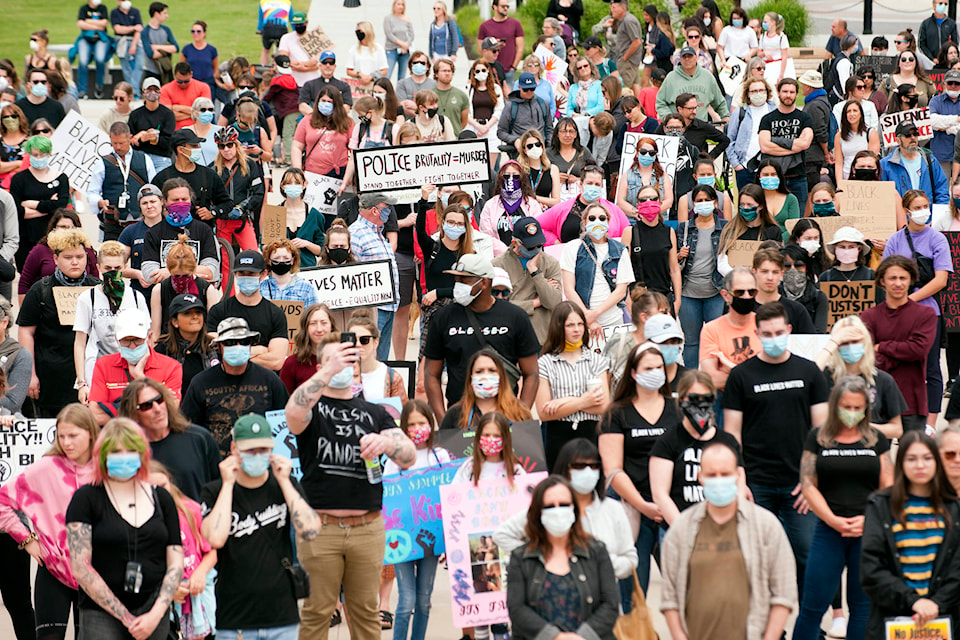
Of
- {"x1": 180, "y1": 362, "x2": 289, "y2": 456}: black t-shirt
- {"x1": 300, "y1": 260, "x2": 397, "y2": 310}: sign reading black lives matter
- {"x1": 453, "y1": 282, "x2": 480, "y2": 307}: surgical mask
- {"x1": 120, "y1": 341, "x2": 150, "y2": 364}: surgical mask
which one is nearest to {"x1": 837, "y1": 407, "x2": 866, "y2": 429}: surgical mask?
{"x1": 453, "y1": 282, "x2": 480, "y2": 307}: surgical mask

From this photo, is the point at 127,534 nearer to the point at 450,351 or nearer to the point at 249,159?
the point at 450,351

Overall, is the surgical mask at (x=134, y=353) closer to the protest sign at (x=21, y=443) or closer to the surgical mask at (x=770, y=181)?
the protest sign at (x=21, y=443)

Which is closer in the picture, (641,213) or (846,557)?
(846,557)

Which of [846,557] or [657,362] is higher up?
[657,362]

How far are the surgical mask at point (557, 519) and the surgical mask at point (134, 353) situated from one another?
3.56 m

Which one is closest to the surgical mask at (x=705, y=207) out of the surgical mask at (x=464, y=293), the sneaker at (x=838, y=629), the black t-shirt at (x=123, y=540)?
the surgical mask at (x=464, y=293)

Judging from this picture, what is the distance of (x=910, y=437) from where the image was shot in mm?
7797

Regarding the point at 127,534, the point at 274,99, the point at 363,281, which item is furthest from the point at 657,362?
the point at 274,99

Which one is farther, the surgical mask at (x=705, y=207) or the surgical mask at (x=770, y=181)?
the surgical mask at (x=770, y=181)

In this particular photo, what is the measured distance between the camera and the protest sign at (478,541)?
28.9ft

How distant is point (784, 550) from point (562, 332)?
282cm

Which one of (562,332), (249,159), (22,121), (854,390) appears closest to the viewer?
(854,390)

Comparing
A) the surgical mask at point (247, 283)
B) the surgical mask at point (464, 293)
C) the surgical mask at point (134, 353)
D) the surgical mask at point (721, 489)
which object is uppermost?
the surgical mask at point (247, 283)

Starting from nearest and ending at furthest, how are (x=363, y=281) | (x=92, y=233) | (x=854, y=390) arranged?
(x=854, y=390), (x=363, y=281), (x=92, y=233)
